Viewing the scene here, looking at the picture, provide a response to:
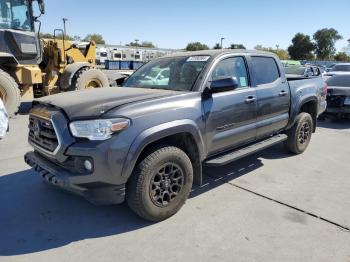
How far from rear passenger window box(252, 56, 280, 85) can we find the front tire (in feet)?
6.68

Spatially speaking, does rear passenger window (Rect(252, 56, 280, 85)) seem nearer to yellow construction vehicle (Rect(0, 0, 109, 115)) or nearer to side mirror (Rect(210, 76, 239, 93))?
side mirror (Rect(210, 76, 239, 93))

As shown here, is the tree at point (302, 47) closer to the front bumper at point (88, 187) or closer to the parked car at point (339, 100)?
the parked car at point (339, 100)

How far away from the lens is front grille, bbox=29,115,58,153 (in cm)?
347

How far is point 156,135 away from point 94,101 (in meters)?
0.78

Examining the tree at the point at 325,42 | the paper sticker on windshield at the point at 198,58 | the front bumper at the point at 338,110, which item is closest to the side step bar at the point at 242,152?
the paper sticker on windshield at the point at 198,58

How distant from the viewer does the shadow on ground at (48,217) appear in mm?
3348

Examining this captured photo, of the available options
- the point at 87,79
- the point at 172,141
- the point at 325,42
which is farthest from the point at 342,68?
the point at 325,42

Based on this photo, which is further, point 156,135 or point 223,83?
point 223,83

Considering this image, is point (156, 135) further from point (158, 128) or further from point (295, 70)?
point (295, 70)

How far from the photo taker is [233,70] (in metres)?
4.68

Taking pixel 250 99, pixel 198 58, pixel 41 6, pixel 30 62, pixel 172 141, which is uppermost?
pixel 41 6

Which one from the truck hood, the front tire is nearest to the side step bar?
the front tire

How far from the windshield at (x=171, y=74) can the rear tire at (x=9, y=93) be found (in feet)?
17.7

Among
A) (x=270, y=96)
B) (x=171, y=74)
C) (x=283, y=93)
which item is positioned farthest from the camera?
(x=283, y=93)
